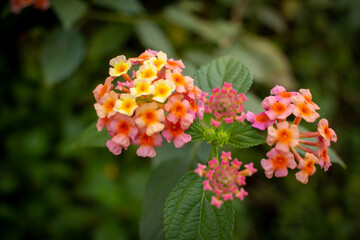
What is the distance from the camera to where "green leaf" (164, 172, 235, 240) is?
2.51 feet

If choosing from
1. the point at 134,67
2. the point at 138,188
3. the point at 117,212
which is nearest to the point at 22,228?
the point at 117,212

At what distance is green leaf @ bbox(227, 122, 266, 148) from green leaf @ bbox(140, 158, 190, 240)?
269 mm

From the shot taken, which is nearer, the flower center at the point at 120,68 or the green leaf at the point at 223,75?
the flower center at the point at 120,68

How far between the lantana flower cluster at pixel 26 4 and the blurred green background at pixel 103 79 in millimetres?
38

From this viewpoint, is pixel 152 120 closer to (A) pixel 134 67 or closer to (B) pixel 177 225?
(B) pixel 177 225

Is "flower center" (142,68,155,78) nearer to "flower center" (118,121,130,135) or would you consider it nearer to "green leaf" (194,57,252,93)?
"flower center" (118,121,130,135)

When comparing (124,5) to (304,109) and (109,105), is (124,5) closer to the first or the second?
(109,105)

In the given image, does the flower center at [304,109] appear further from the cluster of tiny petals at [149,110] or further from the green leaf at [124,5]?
the green leaf at [124,5]

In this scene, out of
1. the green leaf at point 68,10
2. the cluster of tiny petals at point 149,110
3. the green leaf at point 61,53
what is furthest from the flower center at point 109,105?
the green leaf at point 61,53

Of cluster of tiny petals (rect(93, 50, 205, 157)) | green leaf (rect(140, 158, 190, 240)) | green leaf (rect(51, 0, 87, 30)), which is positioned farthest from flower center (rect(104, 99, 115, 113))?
green leaf (rect(51, 0, 87, 30))

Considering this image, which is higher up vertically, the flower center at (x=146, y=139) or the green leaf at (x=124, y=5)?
the flower center at (x=146, y=139)

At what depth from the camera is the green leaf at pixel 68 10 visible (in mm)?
1321

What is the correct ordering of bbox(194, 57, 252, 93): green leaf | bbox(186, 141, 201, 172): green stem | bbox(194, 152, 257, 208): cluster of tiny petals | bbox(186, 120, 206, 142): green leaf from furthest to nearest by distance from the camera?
bbox(186, 141, 201, 172): green stem, bbox(194, 57, 252, 93): green leaf, bbox(186, 120, 206, 142): green leaf, bbox(194, 152, 257, 208): cluster of tiny petals

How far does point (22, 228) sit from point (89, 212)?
36cm
